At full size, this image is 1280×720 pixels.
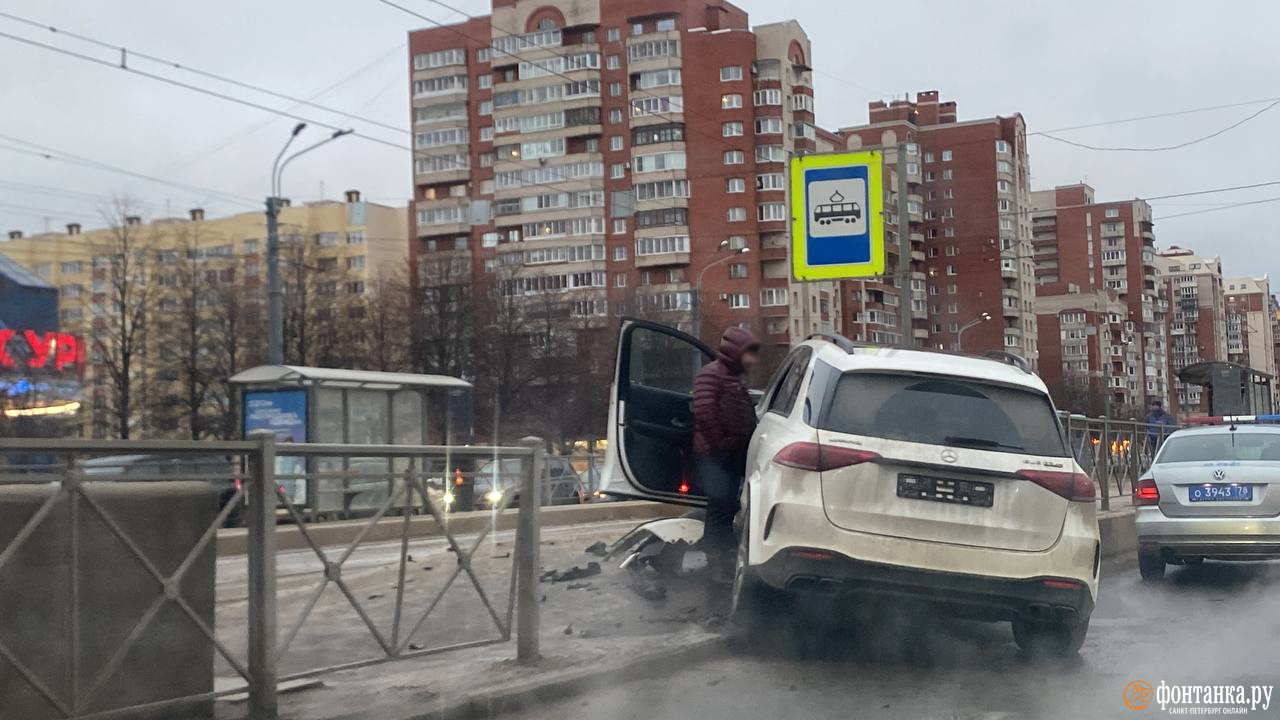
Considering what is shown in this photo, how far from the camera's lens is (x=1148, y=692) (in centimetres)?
683

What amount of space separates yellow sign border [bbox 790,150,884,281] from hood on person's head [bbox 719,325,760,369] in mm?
8343

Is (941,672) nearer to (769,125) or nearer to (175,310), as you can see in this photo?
(175,310)

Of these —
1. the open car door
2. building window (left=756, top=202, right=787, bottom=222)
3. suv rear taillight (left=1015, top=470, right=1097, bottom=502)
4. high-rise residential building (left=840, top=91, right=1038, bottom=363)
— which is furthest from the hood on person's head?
building window (left=756, top=202, right=787, bottom=222)

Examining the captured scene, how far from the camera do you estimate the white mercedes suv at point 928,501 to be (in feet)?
23.5

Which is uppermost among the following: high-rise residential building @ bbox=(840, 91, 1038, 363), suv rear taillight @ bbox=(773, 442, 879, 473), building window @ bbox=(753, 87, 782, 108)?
building window @ bbox=(753, 87, 782, 108)

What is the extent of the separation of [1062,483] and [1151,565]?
594 cm

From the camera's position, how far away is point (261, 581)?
6.05 metres

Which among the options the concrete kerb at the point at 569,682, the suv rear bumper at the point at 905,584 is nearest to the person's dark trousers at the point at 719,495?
the concrete kerb at the point at 569,682

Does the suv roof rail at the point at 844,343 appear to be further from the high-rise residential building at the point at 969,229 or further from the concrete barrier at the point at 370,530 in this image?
the high-rise residential building at the point at 969,229

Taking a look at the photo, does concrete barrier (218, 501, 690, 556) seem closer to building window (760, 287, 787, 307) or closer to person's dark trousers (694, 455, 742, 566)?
person's dark trousers (694, 455, 742, 566)

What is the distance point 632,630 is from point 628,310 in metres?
54.4

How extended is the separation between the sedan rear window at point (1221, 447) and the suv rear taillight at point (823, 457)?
6.55 metres

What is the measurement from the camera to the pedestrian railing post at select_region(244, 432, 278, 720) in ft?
19.4

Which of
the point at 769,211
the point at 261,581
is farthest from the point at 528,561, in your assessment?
the point at 769,211
